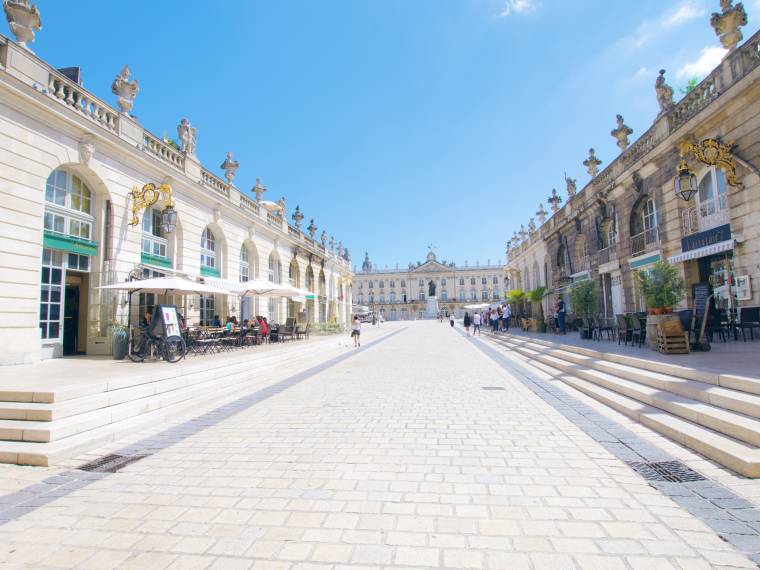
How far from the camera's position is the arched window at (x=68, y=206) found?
30.3 ft

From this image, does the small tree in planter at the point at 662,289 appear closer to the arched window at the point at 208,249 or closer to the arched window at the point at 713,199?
the arched window at the point at 713,199

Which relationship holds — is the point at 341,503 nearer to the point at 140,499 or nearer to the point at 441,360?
the point at 140,499

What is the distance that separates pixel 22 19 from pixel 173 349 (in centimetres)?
780

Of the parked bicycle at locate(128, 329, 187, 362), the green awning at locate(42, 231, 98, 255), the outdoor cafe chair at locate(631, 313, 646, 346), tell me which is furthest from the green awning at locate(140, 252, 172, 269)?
the outdoor cafe chair at locate(631, 313, 646, 346)

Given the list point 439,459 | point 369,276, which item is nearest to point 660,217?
point 439,459

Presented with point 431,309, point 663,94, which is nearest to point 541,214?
point 663,94

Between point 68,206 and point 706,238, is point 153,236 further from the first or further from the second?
point 706,238

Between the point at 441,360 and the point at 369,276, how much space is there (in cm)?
9406

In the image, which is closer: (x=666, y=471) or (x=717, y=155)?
(x=666, y=471)

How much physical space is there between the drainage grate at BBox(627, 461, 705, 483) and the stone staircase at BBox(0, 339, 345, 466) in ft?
18.4

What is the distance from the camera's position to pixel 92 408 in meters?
4.95

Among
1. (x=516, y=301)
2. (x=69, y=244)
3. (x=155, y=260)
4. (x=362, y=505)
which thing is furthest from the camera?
(x=516, y=301)

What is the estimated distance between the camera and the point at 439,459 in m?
3.86

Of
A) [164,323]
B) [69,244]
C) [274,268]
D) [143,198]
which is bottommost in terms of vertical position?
[164,323]
